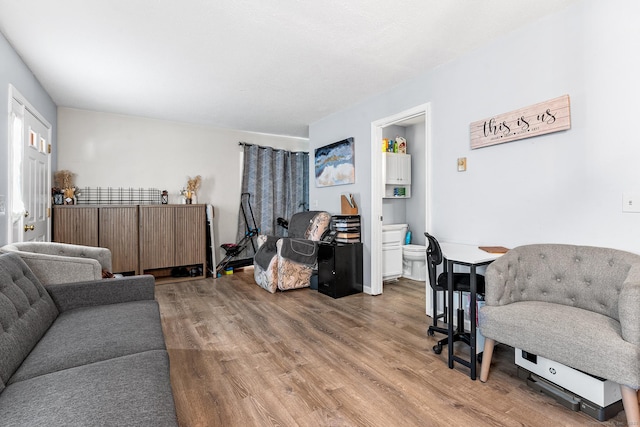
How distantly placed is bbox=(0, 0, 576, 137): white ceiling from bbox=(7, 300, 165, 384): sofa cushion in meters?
2.01

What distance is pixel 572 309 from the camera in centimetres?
187

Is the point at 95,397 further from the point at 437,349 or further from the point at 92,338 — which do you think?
the point at 437,349

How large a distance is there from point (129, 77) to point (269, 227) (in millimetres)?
3249

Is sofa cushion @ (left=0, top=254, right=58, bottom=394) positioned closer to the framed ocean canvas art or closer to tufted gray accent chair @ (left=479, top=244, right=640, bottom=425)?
tufted gray accent chair @ (left=479, top=244, right=640, bottom=425)

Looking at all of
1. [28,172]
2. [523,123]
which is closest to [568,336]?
[523,123]

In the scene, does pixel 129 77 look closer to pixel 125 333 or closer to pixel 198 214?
pixel 198 214

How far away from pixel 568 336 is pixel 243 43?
2.98 meters

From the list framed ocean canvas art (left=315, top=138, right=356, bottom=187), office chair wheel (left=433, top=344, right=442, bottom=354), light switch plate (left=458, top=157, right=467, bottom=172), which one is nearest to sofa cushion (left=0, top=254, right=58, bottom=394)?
office chair wheel (left=433, top=344, right=442, bottom=354)

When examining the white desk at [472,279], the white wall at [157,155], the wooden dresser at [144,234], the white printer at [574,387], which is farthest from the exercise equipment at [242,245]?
the white printer at [574,387]

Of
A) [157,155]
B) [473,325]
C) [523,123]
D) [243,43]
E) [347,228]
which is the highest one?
[243,43]

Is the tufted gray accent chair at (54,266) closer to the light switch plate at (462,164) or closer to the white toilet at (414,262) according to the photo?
the light switch plate at (462,164)

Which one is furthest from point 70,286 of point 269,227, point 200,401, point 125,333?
point 269,227

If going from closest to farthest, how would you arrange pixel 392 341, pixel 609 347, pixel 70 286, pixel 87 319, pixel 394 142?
pixel 609 347 → pixel 87 319 → pixel 70 286 → pixel 392 341 → pixel 394 142

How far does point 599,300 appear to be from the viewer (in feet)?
6.05
